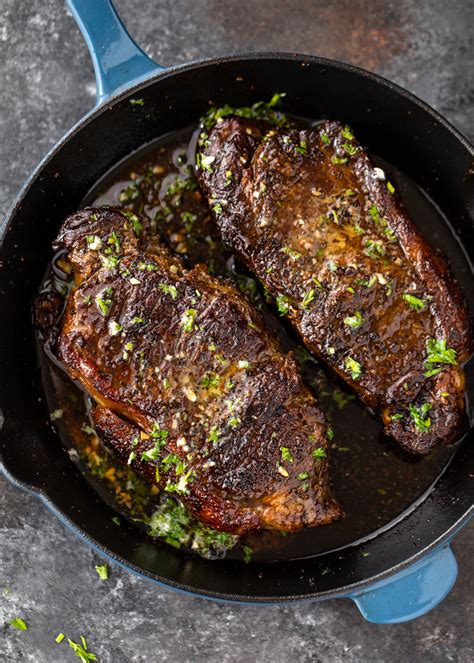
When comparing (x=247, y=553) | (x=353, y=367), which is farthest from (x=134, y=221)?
(x=247, y=553)

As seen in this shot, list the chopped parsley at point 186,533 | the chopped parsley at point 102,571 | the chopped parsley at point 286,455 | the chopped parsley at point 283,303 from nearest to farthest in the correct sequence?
the chopped parsley at point 286,455 < the chopped parsley at point 283,303 < the chopped parsley at point 186,533 < the chopped parsley at point 102,571

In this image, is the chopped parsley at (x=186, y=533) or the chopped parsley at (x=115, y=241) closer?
the chopped parsley at (x=115, y=241)

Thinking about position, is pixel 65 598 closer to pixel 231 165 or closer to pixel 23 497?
pixel 23 497

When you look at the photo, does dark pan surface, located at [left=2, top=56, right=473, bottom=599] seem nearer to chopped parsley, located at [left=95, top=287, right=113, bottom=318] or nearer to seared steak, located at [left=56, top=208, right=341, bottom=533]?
seared steak, located at [left=56, top=208, right=341, bottom=533]

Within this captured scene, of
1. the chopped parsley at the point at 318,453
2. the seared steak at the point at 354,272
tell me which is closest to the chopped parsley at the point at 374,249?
the seared steak at the point at 354,272

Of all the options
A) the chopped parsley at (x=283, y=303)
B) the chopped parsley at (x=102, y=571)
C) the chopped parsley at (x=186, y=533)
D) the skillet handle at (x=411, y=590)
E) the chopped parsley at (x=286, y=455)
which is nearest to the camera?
the chopped parsley at (x=286, y=455)

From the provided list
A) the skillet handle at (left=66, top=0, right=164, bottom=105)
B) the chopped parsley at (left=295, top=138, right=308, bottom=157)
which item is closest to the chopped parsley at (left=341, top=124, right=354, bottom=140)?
the chopped parsley at (left=295, top=138, right=308, bottom=157)

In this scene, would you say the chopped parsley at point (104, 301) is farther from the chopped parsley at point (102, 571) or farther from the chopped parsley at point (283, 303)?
the chopped parsley at point (102, 571)

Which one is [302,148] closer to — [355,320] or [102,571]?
[355,320]

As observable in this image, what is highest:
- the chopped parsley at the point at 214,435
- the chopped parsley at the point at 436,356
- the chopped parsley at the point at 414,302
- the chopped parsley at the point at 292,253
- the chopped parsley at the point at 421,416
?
the chopped parsley at the point at 414,302
